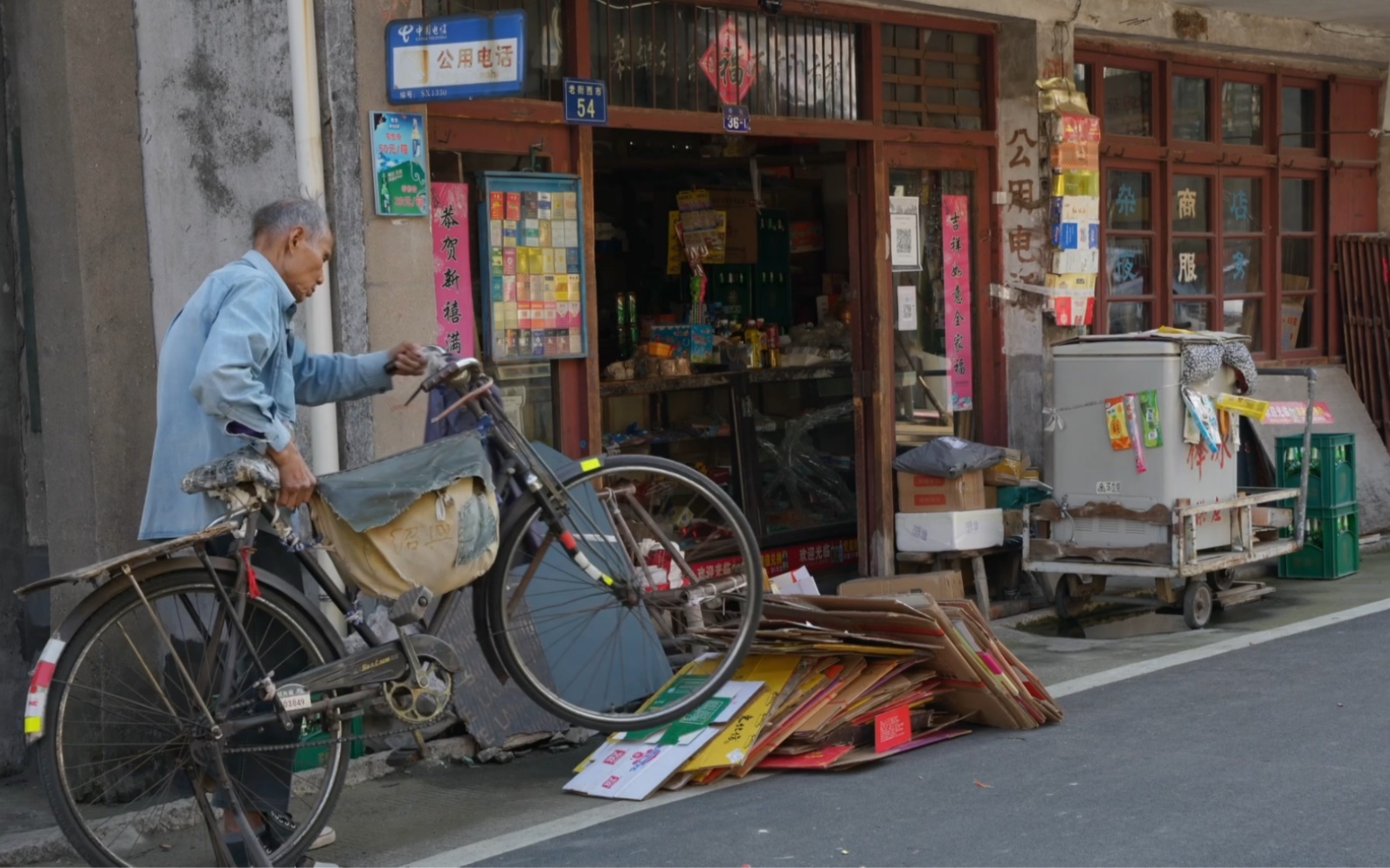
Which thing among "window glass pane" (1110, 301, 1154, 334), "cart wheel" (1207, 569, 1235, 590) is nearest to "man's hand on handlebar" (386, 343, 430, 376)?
"cart wheel" (1207, 569, 1235, 590)

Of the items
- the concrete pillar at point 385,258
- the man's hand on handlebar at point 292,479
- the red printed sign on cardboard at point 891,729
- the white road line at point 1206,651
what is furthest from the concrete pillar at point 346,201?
the white road line at point 1206,651

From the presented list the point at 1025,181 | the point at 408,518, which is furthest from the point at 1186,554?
the point at 408,518

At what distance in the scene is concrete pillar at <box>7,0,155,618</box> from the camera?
20.0ft

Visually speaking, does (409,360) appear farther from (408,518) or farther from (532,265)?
(532,265)

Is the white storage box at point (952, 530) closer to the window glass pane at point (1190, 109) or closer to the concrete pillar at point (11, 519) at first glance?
the window glass pane at point (1190, 109)

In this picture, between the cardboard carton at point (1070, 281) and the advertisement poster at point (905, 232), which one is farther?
the cardboard carton at point (1070, 281)

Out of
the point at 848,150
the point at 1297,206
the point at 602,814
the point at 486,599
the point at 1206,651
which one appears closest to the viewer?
the point at 486,599

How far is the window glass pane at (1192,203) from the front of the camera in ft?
37.7

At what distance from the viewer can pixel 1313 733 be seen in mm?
6227

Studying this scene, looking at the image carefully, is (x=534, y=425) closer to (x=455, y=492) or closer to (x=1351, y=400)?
(x=455, y=492)

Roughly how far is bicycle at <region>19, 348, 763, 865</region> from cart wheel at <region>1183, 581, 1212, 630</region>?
3.97 m

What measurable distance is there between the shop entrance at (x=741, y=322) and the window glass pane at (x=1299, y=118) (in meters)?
3.94

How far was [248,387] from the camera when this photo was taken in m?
4.76

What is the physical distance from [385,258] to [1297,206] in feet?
27.9
